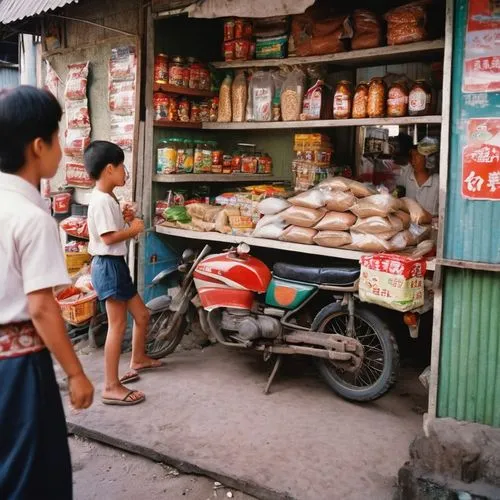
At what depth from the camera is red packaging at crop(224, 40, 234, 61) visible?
207 inches

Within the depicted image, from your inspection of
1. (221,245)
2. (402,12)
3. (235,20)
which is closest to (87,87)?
(235,20)

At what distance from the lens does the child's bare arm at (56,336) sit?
6.48ft

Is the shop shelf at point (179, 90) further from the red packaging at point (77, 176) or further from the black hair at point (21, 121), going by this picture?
the black hair at point (21, 121)

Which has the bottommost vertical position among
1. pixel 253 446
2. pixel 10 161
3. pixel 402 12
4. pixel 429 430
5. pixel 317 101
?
pixel 253 446

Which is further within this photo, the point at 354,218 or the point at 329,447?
the point at 354,218

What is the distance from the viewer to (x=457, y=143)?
3201 millimetres

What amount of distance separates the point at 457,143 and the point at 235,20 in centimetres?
276

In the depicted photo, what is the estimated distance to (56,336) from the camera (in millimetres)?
2008

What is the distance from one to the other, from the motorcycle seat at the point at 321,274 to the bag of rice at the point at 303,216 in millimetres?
329

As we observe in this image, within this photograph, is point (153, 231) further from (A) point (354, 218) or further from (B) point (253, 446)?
(B) point (253, 446)

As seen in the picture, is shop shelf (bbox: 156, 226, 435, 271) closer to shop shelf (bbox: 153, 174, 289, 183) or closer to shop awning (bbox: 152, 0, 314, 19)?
shop shelf (bbox: 153, 174, 289, 183)

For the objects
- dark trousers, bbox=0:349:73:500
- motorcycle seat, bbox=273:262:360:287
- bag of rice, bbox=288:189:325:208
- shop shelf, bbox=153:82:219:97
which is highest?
shop shelf, bbox=153:82:219:97

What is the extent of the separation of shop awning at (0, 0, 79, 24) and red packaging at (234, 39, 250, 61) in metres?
1.45

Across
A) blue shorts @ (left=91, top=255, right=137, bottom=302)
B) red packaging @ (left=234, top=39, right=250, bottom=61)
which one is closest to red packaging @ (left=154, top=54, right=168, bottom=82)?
red packaging @ (left=234, top=39, right=250, bottom=61)
